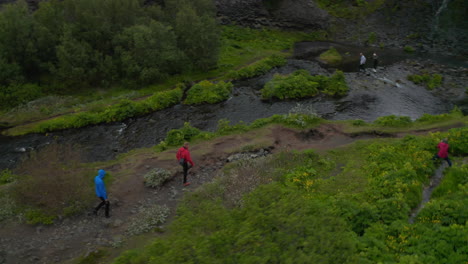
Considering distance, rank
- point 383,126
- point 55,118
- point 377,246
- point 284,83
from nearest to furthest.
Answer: point 377,246 → point 383,126 → point 55,118 → point 284,83

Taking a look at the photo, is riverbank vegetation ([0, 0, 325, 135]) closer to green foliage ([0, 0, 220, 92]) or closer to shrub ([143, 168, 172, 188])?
green foliage ([0, 0, 220, 92])

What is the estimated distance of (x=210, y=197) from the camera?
741 inches

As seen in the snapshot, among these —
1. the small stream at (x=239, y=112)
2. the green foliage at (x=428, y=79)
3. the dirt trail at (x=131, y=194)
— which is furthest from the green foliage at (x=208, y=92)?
the green foliage at (x=428, y=79)

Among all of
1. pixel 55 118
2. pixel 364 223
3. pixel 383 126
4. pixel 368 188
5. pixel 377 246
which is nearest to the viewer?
pixel 377 246

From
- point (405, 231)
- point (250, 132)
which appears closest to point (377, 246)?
point (405, 231)

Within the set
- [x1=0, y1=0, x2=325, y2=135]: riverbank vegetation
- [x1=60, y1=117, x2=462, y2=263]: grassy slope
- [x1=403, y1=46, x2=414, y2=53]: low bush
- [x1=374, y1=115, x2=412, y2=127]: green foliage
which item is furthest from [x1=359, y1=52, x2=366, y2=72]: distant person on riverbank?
[x1=60, y1=117, x2=462, y2=263]: grassy slope

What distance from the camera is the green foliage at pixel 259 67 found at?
4653 cm

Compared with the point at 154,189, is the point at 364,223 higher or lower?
higher

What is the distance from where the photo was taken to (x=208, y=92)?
132 feet

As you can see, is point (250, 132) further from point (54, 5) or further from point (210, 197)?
point (54, 5)

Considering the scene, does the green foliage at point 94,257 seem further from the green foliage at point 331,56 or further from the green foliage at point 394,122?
the green foliage at point 331,56

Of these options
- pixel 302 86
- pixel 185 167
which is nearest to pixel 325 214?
pixel 185 167

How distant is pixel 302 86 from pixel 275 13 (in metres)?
34.5

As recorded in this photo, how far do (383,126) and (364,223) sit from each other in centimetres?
1609
